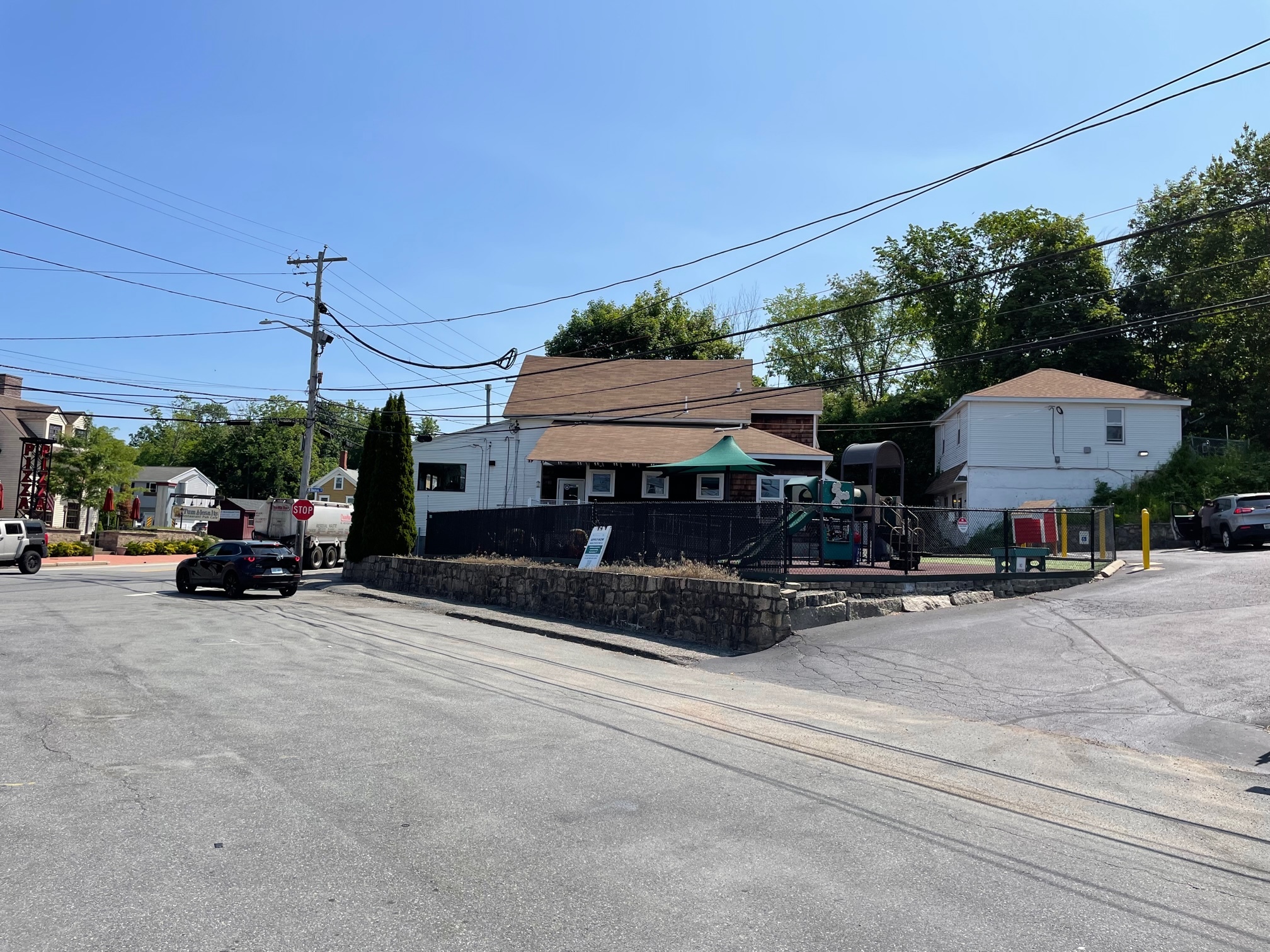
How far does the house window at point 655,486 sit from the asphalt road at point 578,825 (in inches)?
886

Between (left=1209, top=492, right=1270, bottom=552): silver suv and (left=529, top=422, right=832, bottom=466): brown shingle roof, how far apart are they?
1202 cm

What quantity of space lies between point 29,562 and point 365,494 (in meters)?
12.4

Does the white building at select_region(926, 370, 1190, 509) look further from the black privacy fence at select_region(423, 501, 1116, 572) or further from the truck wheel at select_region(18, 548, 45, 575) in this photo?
the truck wheel at select_region(18, 548, 45, 575)

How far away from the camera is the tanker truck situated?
40.8 m

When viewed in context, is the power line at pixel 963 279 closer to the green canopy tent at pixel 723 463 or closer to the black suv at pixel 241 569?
the green canopy tent at pixel 723 463

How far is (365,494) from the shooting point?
3127cm

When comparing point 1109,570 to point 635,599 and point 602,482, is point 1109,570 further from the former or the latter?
point 602,482

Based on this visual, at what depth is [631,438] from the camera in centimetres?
3391

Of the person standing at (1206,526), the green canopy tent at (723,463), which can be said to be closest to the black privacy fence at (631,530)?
the green canopy tent at (723,463)

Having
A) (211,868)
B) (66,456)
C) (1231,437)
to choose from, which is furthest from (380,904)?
(66,456)

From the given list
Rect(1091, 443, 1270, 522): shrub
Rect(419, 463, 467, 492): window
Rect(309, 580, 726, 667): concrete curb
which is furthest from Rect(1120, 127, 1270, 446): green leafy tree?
Rect(309, 580, 726, 667): concrete curb

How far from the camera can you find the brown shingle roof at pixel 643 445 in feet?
103

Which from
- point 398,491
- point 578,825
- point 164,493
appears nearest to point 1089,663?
point 578,825

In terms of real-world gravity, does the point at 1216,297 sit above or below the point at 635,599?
above
